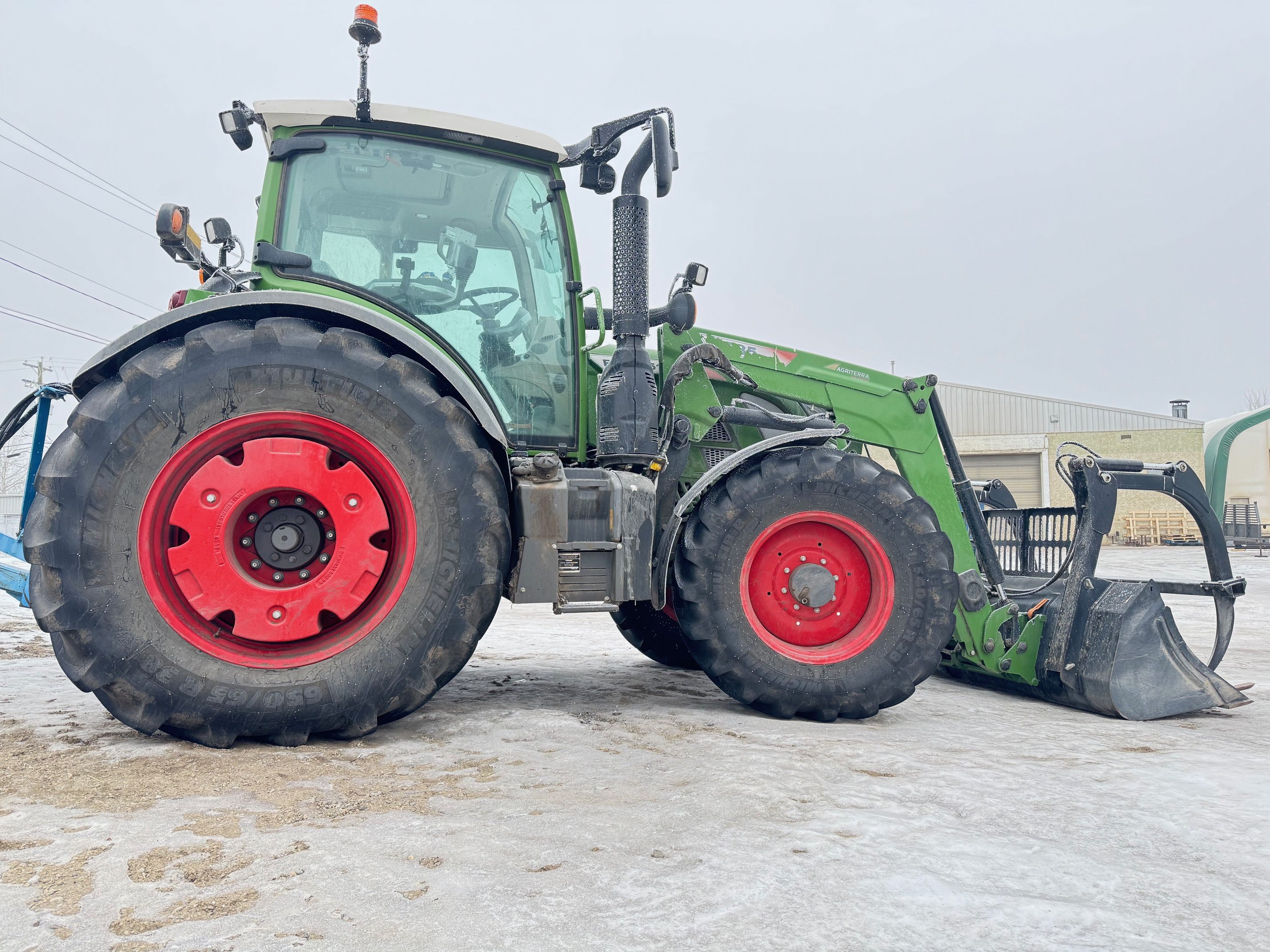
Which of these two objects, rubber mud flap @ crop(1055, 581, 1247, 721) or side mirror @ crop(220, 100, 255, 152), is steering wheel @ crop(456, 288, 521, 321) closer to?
side mirror @ crop(220, 100, 255, 152)

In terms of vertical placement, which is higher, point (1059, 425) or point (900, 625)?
point (1059, 425)

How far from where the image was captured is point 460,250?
12.3 ft

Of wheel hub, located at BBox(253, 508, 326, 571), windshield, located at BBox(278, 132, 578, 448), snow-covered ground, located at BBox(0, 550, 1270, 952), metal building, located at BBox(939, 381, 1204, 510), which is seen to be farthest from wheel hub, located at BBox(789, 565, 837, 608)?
metal building, located at BBox(939, 381, 1204, 510)

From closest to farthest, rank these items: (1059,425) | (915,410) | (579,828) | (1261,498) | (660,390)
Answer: (579,828), (660,390), (915,410), (1261,498), (1059,425)

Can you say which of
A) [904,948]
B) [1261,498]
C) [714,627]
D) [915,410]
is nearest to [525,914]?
[904,948]

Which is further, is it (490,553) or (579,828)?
(490,553)

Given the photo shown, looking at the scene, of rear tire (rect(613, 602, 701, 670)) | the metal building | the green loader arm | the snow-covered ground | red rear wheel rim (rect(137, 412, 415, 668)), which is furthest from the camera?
the metal building

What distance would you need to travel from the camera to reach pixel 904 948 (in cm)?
159

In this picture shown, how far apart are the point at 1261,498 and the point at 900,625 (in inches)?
1111

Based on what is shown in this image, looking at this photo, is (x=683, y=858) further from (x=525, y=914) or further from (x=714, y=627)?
(x=714, y=627)

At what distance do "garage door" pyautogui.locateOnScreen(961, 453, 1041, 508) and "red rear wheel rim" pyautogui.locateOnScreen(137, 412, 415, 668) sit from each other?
1070 inches

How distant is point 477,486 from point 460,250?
3.89 ft

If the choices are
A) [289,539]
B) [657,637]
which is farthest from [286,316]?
[657,637]

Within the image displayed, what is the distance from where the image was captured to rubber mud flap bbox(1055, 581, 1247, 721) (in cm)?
398
